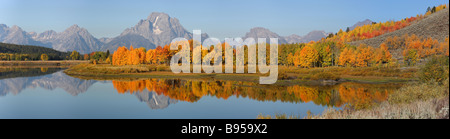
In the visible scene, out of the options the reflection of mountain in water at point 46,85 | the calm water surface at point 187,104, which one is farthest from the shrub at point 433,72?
the reflection of mountain in water at point 46,85

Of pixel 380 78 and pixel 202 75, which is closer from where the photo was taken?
pixel 380 78

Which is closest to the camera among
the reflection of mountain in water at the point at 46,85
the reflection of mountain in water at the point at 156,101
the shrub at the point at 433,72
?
the shrub at the point at 433,72

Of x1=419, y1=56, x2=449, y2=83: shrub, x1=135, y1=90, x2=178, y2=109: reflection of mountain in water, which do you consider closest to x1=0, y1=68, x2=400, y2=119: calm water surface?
x1=135, y1=90, x2=178, y2=109: reflection of mountain in water

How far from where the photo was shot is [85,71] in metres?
81.2

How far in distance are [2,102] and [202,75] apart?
36374 millimetres

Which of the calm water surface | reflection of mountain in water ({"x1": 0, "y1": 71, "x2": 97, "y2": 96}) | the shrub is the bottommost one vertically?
the calm water surface

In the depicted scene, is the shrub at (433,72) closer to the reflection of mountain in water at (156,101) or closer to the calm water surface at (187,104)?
the calm water surface at (187,104)

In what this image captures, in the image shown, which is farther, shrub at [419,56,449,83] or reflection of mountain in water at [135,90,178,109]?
reflection of mountain in water at [135,90,178,109]

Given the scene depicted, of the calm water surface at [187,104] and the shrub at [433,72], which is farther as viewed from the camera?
the calm water surface at [187,104]

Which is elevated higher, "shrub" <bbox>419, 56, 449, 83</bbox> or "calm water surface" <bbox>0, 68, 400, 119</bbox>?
"shrub" <bbox>419, 56, 449, 83</bbox>

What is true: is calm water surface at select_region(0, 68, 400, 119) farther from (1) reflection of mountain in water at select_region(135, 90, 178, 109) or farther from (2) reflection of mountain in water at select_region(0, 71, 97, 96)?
(2) reflection of mountain in water at select_region(0, 71, 97, 96)
